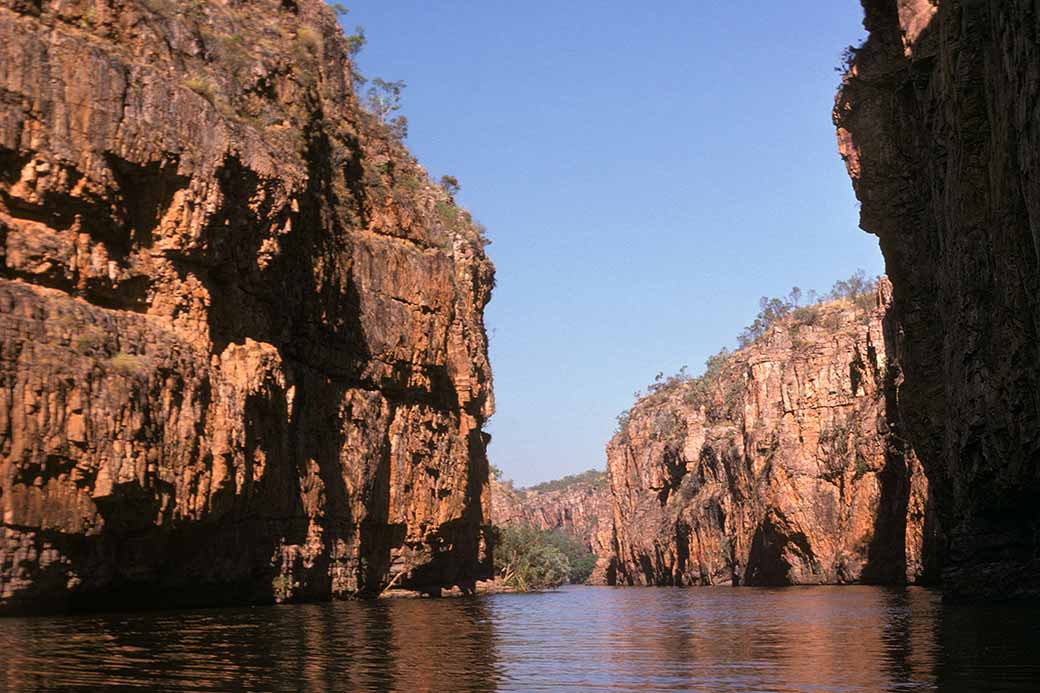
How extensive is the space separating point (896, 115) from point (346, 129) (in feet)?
87.4

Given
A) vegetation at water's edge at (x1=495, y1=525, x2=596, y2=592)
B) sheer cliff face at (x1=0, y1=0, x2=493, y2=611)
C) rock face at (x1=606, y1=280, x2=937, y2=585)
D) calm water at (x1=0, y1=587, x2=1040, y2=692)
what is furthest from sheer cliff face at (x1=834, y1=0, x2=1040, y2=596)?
vegetation at water's edge at (x1=495, y1=525, x2=596, y2=592)

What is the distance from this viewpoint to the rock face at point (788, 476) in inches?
3329

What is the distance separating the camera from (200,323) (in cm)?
3731

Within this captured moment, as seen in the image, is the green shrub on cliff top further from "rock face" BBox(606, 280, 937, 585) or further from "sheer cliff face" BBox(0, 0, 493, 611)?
"sheer cliff face" BBox(0, 0, 493, 611)

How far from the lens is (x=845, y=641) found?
74.9 ft

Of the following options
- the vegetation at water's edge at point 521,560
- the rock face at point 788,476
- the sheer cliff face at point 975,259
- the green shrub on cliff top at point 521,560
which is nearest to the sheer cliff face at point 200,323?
the sheer cliff face at point 975,259

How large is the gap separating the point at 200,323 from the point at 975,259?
23.5 m

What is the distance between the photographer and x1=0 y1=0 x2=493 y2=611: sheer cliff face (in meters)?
30.7

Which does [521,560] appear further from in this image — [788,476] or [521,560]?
[788,476]

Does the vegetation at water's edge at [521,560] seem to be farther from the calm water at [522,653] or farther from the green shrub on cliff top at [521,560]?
the calm water at [522,653]

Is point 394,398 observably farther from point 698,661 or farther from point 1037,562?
point 698,661

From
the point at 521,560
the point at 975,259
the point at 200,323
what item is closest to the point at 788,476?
the point at 521,560

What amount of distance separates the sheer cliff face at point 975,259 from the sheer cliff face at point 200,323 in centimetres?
2234

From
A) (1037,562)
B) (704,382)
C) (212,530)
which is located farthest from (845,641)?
(704,382)
